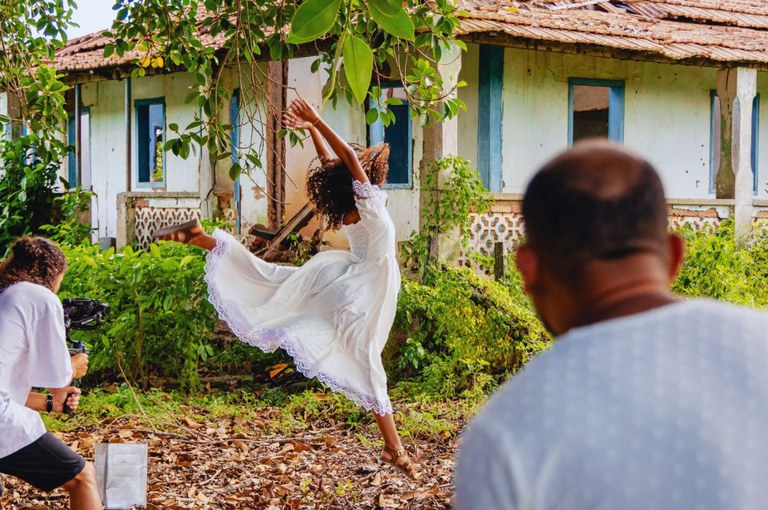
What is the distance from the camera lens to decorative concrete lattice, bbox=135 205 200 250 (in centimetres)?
1332

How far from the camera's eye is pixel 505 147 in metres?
12.4

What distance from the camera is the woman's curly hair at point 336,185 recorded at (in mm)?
6469

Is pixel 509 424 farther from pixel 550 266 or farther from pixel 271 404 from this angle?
pixel 271 404

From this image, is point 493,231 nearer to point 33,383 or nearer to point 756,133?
point 756,133

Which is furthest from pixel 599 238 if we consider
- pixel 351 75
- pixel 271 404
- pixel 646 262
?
pixel 271 404

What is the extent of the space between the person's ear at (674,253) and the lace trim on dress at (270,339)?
14.3ft

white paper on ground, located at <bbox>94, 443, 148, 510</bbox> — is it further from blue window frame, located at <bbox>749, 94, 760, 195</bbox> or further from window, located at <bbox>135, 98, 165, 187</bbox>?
blue window frame, located at <bbox>749, 94, 760, 195</bbox>

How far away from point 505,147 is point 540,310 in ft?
36.1

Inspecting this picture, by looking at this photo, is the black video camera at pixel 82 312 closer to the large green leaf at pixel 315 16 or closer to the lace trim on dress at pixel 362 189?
the lace trim on dress at pixel 362 189

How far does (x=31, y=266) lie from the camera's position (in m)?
4.31

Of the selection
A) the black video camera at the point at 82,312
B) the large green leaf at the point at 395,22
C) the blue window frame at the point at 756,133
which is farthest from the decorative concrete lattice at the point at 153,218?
the large green leaf at the point at 395,22

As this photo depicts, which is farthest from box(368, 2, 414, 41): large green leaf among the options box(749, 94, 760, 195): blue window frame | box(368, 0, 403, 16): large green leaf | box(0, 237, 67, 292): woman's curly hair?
box(749, 94, 760, 195): blue window frame

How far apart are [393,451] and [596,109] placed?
1276cm

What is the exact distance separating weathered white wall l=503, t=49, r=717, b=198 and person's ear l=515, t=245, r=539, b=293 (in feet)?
34.9
